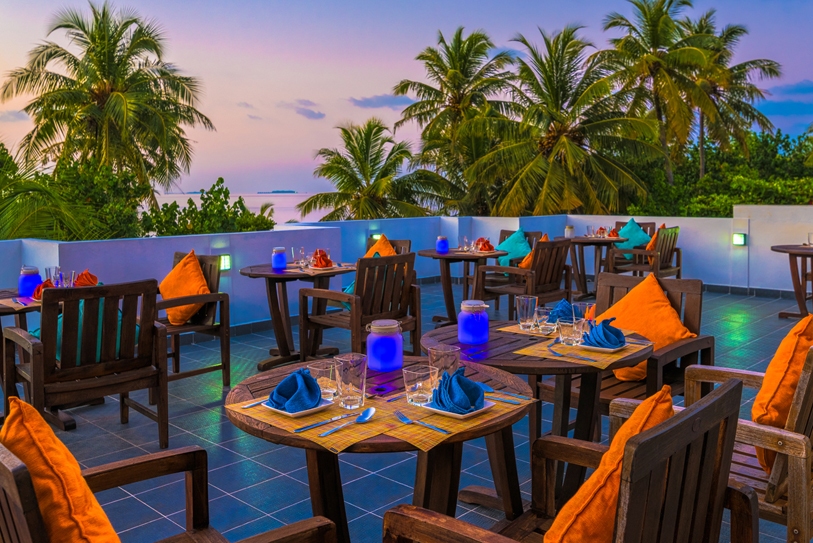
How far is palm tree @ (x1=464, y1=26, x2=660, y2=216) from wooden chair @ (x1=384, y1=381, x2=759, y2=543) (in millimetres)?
12648

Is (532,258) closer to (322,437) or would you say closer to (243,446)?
(243,446)

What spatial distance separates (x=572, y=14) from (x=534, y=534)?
2163cm

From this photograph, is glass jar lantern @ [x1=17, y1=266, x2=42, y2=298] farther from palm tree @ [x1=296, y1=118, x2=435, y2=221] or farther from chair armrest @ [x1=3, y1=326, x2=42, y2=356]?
palm tree @ [x1=296, y1=118, x2=435, y2=221]

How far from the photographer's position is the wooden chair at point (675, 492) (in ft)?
3.63

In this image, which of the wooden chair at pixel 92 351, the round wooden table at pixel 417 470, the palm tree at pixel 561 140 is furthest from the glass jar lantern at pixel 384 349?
the palm tree at pixel 561 140

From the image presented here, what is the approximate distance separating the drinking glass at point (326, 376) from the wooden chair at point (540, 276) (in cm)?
411

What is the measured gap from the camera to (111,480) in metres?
1.61

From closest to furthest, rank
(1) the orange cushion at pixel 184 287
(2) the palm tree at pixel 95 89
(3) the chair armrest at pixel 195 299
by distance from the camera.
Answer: (3) the chair armrest at pixel 195 299 < (1) the orange cushion at pixel 184 287 < (2) the palm tree at pixel 95 89

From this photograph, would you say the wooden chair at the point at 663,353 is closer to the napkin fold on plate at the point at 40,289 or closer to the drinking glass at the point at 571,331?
the drinking glass at the point at 571,331

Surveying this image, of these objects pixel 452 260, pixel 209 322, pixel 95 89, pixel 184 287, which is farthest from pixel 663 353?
pixel 95 89

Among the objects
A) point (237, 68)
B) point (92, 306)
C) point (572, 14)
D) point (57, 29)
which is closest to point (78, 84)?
point (57, 29)

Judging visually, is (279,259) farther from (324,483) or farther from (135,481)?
(135,481)

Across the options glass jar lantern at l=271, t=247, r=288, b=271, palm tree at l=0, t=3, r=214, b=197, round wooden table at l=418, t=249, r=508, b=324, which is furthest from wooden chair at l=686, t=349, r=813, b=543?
palm tree at l=0, t=3, r=214, b=197

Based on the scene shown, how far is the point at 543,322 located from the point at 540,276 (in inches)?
126
